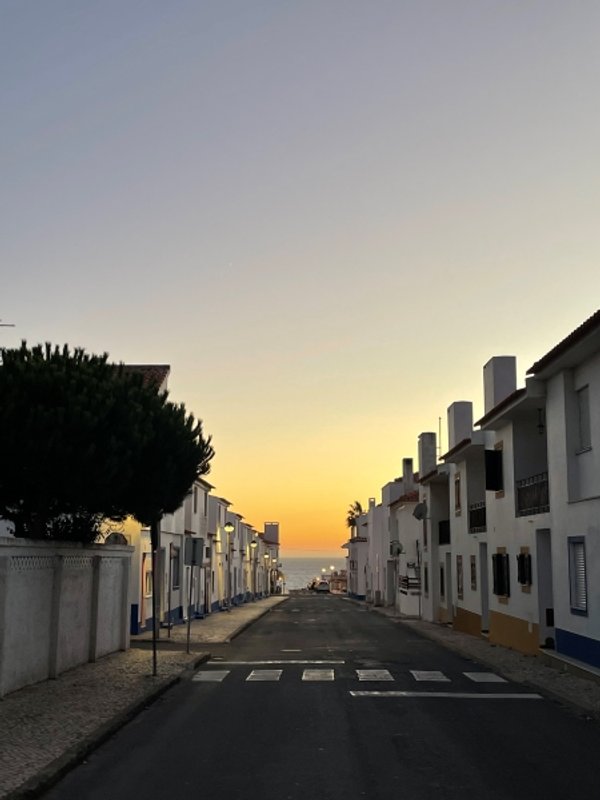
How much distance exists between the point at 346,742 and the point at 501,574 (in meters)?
16.4

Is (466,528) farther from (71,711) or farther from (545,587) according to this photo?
(71,711)

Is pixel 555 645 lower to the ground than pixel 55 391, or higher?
lower

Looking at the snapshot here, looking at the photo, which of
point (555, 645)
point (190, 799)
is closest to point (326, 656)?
point (555, 645)

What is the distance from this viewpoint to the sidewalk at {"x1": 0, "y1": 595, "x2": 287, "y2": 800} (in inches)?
370

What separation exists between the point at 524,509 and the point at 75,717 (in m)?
14.8

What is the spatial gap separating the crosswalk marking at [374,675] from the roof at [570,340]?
724 centimetres

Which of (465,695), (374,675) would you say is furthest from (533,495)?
(465,695)

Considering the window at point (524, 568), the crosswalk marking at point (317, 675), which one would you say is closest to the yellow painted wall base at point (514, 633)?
the window at point (524, 568)

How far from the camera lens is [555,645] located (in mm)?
20531

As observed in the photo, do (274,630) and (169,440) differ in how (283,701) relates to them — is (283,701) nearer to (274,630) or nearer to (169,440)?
(169,440)

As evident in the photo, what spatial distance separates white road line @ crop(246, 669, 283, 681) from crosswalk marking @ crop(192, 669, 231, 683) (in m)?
0.56

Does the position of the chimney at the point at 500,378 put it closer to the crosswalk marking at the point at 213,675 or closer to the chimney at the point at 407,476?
the crosswalk marking at the point at 213,675

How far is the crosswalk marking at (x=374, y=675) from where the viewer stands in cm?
1766

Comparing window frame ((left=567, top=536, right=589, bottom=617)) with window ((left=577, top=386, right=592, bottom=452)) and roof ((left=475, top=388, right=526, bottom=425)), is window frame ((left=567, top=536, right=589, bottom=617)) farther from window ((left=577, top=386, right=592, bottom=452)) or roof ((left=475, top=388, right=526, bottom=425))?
roof ((left=475, top=388, right=526, bottom=425))
